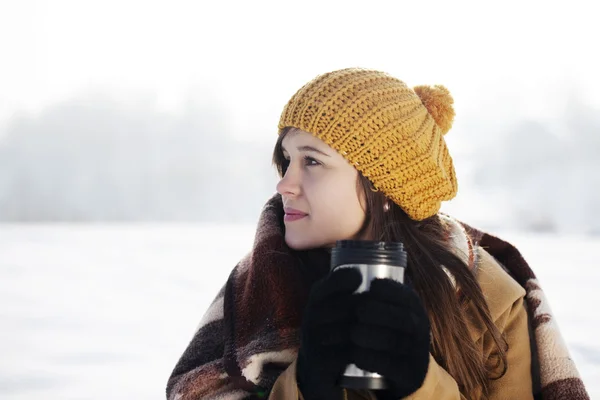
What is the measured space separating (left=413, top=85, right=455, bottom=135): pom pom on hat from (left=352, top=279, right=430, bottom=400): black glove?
0.64 meters

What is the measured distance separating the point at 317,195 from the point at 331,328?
425mm

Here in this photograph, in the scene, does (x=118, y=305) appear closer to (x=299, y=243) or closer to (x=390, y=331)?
(x=299, y=243)

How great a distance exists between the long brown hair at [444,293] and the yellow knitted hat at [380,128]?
0.04m

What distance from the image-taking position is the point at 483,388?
1475mm

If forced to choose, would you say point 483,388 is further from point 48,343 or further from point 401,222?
point 48,343

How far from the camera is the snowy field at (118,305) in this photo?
101 inches

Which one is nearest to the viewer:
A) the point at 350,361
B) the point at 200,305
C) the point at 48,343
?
the point at 350,361

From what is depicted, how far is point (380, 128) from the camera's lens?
4.77 feet

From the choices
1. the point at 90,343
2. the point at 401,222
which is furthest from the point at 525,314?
the point at 90,343

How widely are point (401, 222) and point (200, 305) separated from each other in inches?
84.0

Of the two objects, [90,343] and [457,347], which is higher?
[457,347]

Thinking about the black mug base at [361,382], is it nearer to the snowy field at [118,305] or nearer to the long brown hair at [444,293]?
the long brown hair at [444,293]

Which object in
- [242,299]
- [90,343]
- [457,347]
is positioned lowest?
[90,343]

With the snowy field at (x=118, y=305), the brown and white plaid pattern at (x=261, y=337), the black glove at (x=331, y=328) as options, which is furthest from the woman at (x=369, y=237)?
the snowy field at (x=118, y=305)
